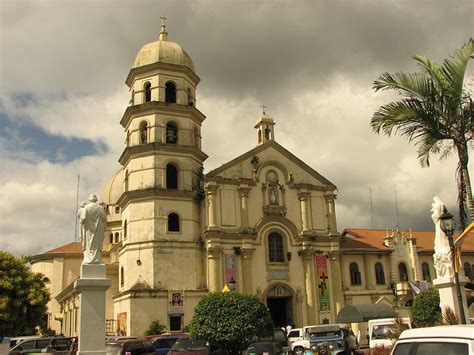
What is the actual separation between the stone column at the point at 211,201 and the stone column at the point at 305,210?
21.5 feet

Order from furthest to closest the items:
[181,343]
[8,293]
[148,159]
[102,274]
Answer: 1. [148,159]
2. [8,293]
3. [181,343]
4. [102,274]

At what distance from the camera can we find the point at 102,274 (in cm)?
1505

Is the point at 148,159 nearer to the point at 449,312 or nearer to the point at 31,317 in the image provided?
the point at 31,317

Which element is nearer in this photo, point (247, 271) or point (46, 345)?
point (46, 345)

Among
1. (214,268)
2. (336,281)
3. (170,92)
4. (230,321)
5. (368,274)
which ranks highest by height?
(170,92)

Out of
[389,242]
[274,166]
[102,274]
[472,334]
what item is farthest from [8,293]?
[472,334]

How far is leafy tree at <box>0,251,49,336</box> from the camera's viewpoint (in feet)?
111

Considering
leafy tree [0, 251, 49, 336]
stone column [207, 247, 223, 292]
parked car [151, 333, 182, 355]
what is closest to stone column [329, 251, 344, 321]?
stone column [207, 247, 223, 292]

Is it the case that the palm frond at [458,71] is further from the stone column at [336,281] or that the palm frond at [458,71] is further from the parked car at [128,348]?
the stone column at [336,281]

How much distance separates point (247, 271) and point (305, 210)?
640 centimetres

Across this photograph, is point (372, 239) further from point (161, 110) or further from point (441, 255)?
point (441, 255)

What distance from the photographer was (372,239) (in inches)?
1722

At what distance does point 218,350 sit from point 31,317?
20.0 metres

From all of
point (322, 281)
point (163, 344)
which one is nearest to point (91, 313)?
point (163, 344)
